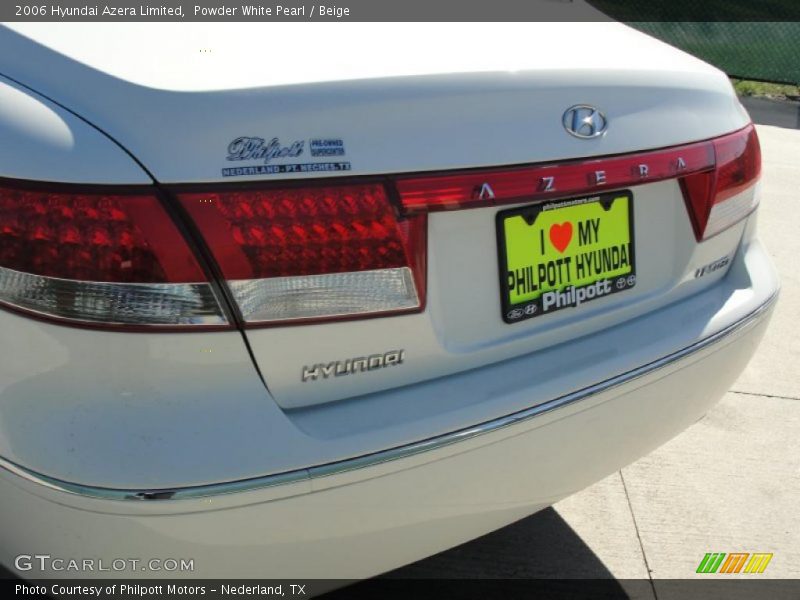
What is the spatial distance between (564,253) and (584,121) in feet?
0.97

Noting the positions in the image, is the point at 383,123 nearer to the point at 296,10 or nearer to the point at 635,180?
the point at 296,10

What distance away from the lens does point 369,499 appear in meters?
1.79

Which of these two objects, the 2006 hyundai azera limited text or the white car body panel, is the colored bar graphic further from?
the white car body panel

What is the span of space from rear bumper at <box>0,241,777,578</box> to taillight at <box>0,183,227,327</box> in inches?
12.1

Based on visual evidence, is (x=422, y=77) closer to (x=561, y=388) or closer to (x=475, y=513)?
(x=561, y=388)

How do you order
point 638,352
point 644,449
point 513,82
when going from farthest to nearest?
point 644,449 → point 638,352 → point 513,82

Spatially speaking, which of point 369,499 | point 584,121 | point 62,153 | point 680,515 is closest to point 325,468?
point 369,499

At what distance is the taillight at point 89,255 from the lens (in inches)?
63.3

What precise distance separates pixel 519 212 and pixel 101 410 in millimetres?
912

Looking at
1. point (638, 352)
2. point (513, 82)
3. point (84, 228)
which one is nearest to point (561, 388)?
point (638, 352)

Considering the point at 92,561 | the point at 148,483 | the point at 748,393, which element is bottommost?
the point at 748,393

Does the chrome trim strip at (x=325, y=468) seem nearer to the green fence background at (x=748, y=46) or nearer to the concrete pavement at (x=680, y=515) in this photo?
the concrete pavement at (x=680, y=515)

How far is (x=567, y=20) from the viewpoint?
267cm

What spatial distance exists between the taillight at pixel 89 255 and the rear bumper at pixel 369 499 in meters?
0.31
